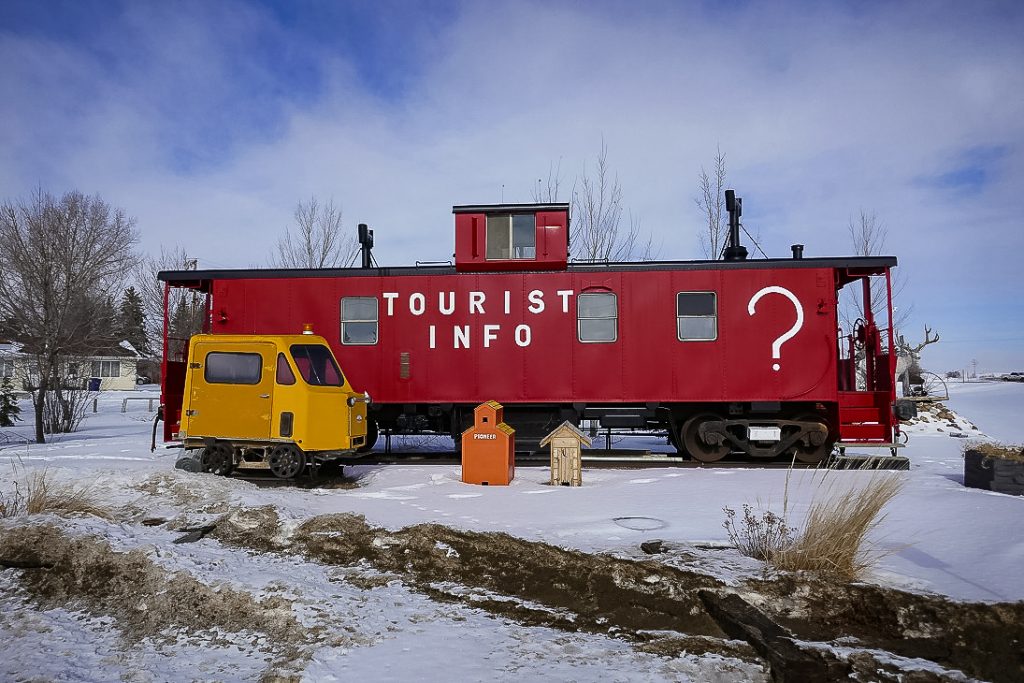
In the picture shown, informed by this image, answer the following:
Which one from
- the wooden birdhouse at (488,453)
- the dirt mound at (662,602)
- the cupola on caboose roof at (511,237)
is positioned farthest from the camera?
the cupola on caboose roof at (511,237)

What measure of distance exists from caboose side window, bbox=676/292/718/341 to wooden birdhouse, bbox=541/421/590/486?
11.2 feet

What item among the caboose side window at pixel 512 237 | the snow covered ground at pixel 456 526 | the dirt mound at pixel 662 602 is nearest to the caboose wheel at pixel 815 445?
the snow covered ground at pixel 456 526

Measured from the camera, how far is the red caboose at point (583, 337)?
436 inches

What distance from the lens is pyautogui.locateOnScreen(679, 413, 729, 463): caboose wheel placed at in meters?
11.3

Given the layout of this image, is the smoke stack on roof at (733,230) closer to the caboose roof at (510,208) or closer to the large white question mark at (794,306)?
the large white question mark at (794,306)

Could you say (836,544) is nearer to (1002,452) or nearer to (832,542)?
(832,542)

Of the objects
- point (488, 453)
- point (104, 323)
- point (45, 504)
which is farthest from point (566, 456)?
point (104, 323)

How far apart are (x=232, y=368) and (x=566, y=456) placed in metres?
5.26

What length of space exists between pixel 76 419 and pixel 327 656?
19309 millimetres

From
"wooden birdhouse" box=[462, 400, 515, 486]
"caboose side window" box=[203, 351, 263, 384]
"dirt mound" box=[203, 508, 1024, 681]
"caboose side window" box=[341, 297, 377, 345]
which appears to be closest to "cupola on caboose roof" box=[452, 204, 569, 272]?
"caboose side window" box=[341, 297, 377, 345]

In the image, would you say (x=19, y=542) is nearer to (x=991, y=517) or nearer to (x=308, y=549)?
(x=308, y=549)

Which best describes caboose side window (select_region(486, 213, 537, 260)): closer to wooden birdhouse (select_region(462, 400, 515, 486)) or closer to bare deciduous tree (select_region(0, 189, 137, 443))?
wooden birdhouse (select_region(462, 400, 515, 486))

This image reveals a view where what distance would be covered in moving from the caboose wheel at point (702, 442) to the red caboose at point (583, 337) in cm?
3

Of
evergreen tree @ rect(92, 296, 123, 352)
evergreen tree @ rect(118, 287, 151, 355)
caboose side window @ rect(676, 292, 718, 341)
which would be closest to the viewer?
caboose side window @ rect(676, 292, 718, 341)
